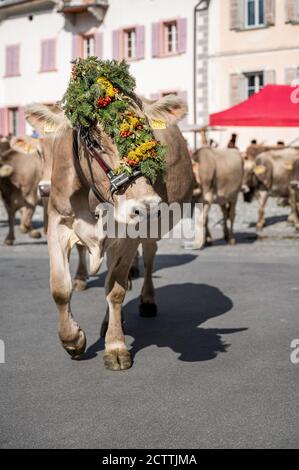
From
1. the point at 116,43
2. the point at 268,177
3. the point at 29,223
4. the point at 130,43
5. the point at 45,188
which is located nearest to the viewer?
the point at 45,188

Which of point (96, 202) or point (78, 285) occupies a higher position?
point (96, 202)

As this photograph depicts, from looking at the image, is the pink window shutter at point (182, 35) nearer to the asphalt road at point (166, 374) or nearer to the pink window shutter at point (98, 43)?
the pink window shutter at point (98, 43)

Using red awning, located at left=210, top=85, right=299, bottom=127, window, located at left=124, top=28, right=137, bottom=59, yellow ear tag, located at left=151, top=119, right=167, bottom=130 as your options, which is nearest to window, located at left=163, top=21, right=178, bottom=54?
window, located at left=124, top=28, right=137, bottom=59

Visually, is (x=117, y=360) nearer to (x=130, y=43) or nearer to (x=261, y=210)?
(x=261, y=210)

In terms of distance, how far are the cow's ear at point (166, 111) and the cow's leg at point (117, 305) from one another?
34.6 inches

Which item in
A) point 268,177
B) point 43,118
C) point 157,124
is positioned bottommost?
point 157,124

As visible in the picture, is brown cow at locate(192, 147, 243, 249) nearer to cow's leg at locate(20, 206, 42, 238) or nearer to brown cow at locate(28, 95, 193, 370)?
cow's leg at locate(20, 206, 42, 238)

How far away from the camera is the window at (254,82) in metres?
33.9

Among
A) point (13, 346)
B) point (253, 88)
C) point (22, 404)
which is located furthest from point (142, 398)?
point (253, 88)

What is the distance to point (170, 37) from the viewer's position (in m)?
37.1

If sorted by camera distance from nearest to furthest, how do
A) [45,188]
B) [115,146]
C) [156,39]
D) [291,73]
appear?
[115,146] → [45,188] → [291,73] → [156,39]

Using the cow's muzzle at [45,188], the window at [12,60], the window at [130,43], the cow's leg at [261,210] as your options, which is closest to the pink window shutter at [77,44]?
the window at [130,43]

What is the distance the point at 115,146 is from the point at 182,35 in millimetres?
32075

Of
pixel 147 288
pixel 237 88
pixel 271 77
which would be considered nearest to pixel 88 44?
pixel 237 88
